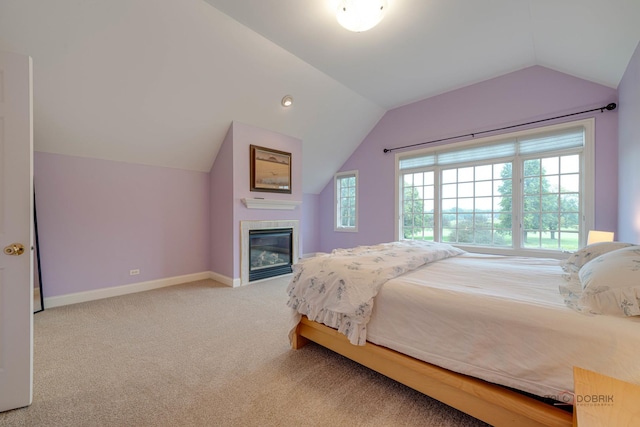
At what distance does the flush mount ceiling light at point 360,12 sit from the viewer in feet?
6.86

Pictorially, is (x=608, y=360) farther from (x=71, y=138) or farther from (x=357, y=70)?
(x=71, y=138)

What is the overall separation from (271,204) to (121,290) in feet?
7.60

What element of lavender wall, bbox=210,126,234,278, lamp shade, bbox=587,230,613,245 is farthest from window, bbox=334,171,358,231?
lamp shade, bbox=587,230,613,245

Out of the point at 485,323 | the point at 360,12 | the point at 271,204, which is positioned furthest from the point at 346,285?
the point at 271,204

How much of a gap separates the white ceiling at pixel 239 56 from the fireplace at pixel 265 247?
53.0 inches

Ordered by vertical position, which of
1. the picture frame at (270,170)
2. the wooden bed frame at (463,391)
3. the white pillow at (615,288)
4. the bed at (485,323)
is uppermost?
the picture frame at (270,170)

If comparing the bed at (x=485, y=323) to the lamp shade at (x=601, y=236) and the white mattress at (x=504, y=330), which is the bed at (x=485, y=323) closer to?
the white mattress at (x=504, y=330)

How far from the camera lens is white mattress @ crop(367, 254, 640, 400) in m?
1.02

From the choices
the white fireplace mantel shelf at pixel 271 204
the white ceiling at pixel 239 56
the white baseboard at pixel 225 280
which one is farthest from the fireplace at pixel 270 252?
the white ceiling at pixel 239 56

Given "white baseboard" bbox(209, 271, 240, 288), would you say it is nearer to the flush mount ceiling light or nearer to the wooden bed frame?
A: the wooden bed frame

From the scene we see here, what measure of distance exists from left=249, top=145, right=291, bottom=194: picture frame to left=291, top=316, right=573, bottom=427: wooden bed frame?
2811 mm

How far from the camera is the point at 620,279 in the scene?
1.14 meters

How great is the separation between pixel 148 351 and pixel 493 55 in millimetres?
4811

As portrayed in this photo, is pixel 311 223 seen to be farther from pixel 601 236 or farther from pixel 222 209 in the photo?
pixel 601 236
